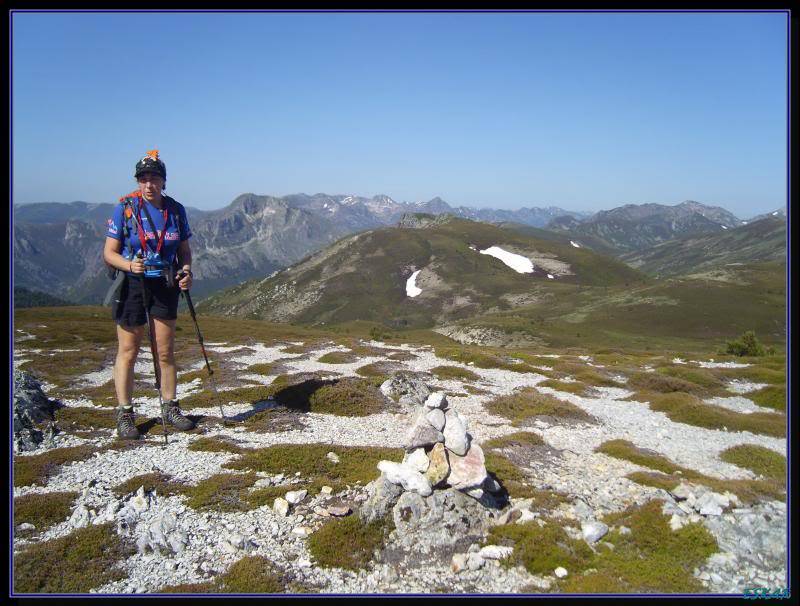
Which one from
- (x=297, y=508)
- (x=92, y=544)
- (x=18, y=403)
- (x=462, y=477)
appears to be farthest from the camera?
(x=18, y=403)

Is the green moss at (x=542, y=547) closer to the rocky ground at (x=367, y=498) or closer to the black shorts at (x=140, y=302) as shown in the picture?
the rocky ground at (x=367, y=498)

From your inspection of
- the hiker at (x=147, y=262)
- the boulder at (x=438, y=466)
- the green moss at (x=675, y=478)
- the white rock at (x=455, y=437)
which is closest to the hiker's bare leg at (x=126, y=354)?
the hiker at (x=147, y=262)

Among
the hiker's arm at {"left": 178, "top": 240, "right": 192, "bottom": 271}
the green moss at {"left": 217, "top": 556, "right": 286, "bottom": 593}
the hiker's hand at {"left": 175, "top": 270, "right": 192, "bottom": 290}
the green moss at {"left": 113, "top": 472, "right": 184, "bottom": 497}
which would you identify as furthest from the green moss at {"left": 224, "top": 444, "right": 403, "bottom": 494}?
the hiker's arm at {"left": 178, "top": 240, "right": 192, "bottom": 271}

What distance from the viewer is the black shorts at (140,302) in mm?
11672

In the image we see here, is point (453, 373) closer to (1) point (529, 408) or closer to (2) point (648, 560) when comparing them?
(1) point (529, 408)

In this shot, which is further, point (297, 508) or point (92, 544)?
→ point (297, 508)

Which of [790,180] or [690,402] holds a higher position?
[790,180]

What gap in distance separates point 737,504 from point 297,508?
912 cm

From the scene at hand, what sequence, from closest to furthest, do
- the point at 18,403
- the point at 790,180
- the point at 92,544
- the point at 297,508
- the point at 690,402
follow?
the point at 790,180 → the point at 92,544 → the point at 297,508 → the point at 18,403 → the point at 690,402

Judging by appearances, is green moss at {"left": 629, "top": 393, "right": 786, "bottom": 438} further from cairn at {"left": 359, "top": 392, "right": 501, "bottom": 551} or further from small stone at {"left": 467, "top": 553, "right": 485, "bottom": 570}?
small stone at {"left": 467, "top": 553, "right": 485, "bottom": 570}

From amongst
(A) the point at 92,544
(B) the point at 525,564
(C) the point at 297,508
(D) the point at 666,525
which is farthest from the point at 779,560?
(A) the point at 92,544

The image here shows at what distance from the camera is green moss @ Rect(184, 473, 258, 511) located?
1008 cm

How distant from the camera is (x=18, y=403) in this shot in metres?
15.2

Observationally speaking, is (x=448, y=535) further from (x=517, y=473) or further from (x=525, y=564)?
(x=517, y=473)
